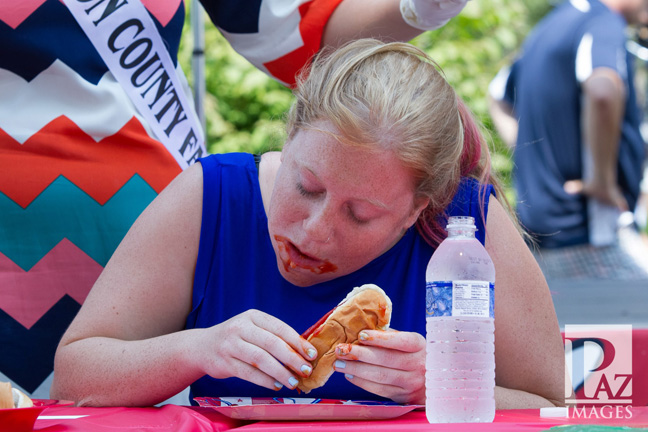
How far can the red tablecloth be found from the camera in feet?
3.97

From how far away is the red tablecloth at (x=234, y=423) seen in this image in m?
1.21

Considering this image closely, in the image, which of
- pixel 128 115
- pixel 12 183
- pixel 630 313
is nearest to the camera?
pixel 12 183

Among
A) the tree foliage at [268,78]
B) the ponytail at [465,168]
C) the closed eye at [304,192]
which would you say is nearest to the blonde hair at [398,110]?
the ponytail at [465,168]

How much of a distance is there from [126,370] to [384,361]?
19.1 inches

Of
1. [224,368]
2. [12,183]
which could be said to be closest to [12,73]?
[12,183]

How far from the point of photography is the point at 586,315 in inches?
150

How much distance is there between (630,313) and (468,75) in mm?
4909

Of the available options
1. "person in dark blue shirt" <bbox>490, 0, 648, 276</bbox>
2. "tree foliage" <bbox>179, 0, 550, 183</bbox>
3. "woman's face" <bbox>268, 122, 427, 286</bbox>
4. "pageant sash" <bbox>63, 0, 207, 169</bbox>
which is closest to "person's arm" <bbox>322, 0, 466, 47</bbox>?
"pageant sash" <bbox>63, 0, 207, 169</bbox>

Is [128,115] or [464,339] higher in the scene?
[128,115]

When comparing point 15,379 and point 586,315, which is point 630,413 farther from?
point 586,315

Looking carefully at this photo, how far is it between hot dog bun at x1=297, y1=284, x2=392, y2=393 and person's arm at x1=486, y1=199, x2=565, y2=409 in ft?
1.48

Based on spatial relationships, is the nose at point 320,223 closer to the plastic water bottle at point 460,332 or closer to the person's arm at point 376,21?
the plastic water bottle at point 460,332

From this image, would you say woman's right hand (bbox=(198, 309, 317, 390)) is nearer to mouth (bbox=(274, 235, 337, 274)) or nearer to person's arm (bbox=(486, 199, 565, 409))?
mouth (bbox=(274, 235, 337, 274))

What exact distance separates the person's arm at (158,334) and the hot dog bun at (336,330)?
0.04 metres
